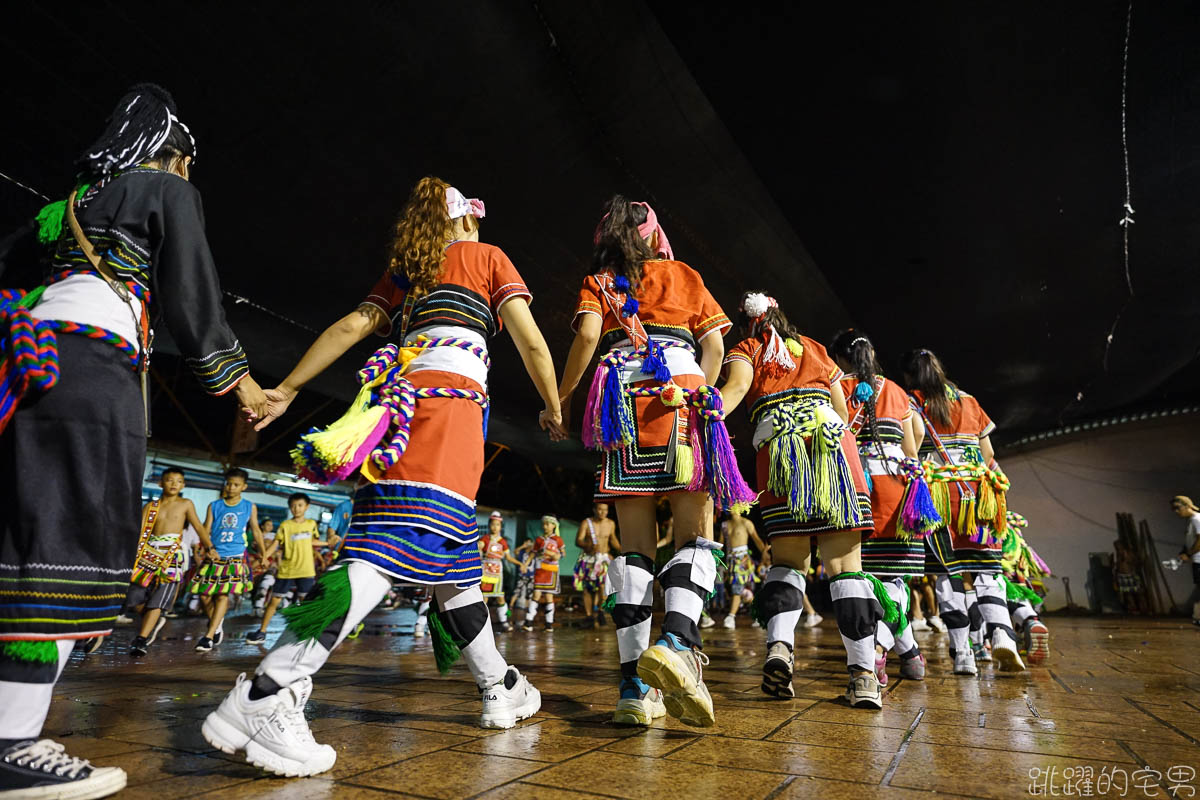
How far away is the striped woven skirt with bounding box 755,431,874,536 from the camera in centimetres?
273

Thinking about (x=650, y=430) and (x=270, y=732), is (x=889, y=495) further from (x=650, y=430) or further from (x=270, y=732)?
(x=270, y=732)

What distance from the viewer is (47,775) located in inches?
51.1

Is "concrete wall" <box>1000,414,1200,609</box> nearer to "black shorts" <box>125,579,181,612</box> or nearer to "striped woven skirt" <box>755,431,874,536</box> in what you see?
"striped woven skirt" <box>755,431,874,536</box>

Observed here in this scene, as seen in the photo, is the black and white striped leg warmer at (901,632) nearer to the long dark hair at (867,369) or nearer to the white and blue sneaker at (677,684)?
the long dark hair at (867,369)

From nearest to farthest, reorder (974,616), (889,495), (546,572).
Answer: (889,495) → (974,616) → (546,572)

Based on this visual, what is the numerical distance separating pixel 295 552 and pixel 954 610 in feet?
19.8

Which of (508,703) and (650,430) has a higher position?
(650,430)

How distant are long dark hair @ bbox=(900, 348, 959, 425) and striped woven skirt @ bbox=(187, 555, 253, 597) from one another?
5324 millimetres

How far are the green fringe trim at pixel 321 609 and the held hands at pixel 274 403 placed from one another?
426 mm

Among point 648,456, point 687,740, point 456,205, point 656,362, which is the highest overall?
point 456,205

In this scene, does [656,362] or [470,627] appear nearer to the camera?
[470,627]

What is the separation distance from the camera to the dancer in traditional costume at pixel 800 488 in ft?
8.62

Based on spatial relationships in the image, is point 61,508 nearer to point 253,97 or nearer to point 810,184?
point 253,97

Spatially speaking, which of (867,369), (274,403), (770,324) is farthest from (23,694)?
(867,369)
